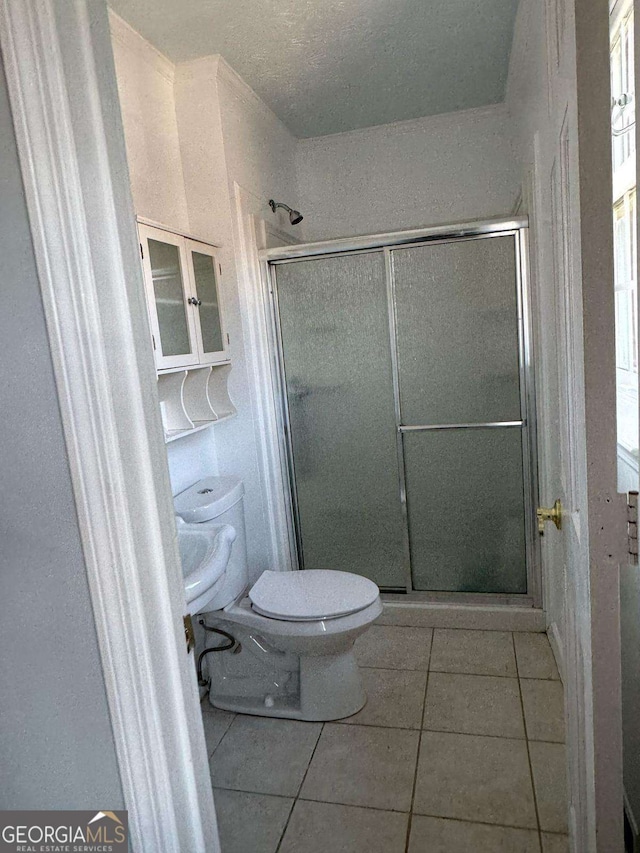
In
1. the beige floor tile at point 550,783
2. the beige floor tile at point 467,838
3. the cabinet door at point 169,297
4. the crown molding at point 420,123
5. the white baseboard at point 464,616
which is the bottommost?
the beige floor tile at point 550,783

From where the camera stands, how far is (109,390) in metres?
0.77

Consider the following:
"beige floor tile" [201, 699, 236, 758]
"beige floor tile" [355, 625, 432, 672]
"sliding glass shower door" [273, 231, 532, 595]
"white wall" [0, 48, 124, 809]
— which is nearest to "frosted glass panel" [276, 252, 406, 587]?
"sliding glass shower door" [273, 231, 532, 595]

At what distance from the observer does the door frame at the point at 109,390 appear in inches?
28.2

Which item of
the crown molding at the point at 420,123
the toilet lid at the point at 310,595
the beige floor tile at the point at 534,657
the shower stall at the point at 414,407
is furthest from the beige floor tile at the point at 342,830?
the crown molding at the point at 420,123

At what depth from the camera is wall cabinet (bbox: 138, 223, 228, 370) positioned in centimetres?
189

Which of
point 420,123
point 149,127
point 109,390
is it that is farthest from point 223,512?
point 420,123

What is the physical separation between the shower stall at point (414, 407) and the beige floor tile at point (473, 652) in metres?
0.20

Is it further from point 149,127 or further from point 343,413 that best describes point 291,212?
point 343,413

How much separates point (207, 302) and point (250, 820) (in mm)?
1794

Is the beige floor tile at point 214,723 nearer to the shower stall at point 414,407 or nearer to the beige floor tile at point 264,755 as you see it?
the beige floor tile at point 264,755

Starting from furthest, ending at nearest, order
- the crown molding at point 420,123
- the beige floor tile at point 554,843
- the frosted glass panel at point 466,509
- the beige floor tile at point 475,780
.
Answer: the crown molding at point 420,123 < the frosted glass panel at point 466,509 < the beige floor tile at point 475,780 < the beige floor tile at point 554,843

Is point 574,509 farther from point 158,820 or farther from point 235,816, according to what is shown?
point 235,816

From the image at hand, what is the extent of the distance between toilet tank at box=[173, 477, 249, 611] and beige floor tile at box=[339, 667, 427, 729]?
0.61 metres

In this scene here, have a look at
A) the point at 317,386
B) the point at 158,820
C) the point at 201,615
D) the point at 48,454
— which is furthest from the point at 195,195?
the point at 158,820
